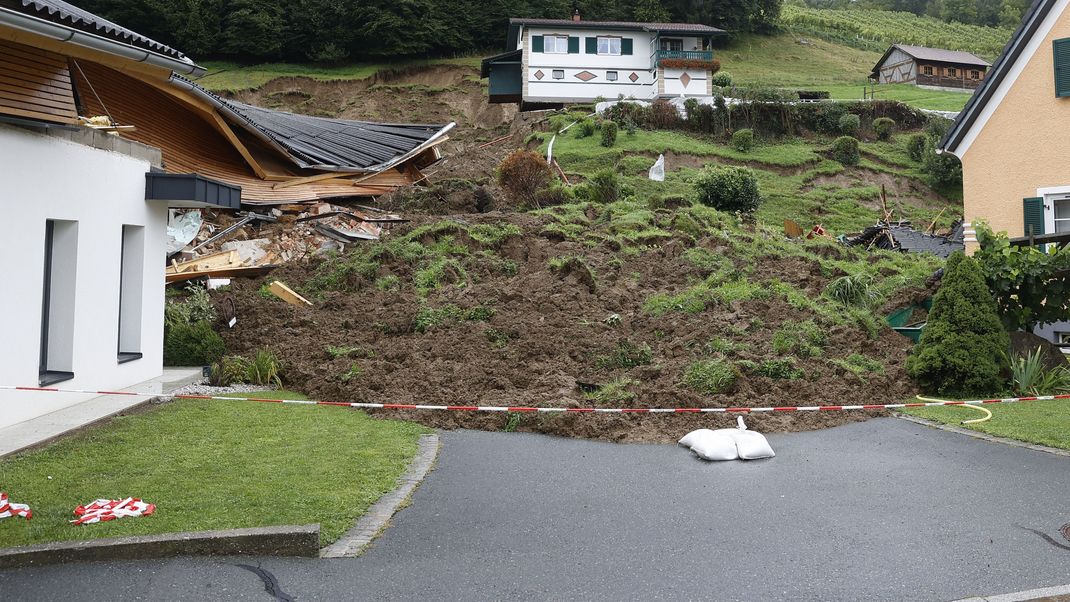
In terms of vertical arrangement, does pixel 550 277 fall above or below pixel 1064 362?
above

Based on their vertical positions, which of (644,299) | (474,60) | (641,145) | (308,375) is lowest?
(308,375)

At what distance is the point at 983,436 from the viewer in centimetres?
Result: 902

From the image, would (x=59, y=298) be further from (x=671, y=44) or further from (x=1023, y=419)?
(x=671, y=44)

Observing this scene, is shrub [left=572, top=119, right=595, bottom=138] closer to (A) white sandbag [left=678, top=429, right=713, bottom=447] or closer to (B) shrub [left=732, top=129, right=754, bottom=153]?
(B) shrub [left=732, top=129, right=754, bottom=153]

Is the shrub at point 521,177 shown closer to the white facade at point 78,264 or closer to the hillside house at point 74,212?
the hillside house at point 74,212

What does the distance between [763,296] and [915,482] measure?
7188 mm

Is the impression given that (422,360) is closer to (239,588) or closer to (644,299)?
(644,299)

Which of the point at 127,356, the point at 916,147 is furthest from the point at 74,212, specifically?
the point at 916,147

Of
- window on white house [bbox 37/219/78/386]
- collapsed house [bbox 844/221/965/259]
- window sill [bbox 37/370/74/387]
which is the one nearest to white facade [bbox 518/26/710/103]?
collapsed house [bbox 844/221/965/259]

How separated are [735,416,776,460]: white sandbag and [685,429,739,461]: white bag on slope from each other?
5cm

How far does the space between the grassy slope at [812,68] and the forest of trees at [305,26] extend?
19.5 m

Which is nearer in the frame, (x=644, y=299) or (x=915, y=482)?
(x=915, y=482)

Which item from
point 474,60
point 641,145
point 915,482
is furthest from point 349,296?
point 474,60

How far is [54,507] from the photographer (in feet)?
19.8
